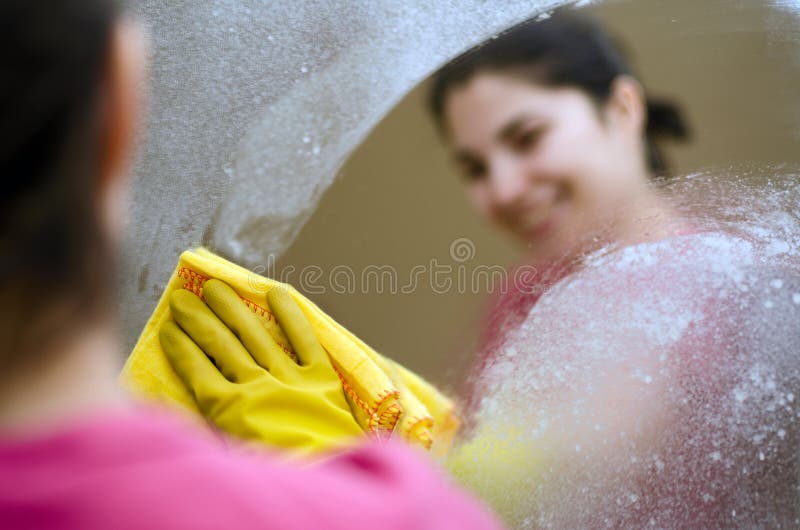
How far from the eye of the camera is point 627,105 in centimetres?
125

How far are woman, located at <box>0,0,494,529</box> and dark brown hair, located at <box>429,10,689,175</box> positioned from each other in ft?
3.08

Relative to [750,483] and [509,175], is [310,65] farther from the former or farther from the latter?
[750,483]

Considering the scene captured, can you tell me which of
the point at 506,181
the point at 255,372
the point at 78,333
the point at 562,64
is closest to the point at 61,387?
the point at 78,333

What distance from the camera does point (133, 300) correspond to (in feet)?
4.40

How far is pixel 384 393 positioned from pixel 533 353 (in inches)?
10.6

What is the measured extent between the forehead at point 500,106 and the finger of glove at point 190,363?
1.76 feet

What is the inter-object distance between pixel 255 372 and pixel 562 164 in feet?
1.91

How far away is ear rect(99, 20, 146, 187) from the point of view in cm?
39

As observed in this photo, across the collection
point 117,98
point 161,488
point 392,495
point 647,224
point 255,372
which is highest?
point 117,98

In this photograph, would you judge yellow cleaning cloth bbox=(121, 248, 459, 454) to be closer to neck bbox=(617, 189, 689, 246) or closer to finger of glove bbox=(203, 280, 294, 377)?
finger of glove bbox=(203, 280, 294, 377)

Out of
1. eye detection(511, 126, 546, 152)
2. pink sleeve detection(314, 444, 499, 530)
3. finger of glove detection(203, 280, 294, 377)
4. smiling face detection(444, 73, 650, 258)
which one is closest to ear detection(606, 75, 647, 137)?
smiling face detection(444, 73, 650, 258)

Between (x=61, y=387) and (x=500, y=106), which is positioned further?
(x=500, y=106)

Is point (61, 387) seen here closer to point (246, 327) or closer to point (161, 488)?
point (161, 488)

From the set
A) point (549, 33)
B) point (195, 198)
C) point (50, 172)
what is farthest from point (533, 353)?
point (50, 172)
